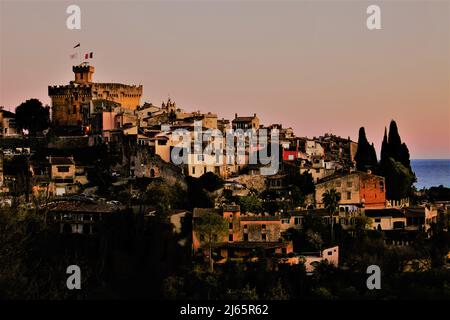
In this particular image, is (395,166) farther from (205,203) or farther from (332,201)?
(205,203)

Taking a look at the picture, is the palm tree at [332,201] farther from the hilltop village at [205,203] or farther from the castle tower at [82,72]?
the castle tower at [82,72]

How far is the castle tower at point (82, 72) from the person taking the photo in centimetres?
5353

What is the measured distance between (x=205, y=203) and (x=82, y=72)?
21810 mm

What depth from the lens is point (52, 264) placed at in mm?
31172

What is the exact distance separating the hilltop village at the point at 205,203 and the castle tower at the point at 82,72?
6.35m

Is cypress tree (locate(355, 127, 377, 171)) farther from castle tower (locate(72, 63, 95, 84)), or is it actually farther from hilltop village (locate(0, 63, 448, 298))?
castle tower (locate(72, 63, 95, 84))

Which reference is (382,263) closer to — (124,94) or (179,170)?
(179,170)

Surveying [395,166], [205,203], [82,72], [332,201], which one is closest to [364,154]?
[395,166]

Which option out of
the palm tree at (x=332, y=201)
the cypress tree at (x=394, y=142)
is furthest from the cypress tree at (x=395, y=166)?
the palm tree at (x=332, y=201)

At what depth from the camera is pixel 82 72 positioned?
176 feet

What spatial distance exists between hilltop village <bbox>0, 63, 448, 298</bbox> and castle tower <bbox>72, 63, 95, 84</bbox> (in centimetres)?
635

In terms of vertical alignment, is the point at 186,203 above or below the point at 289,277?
above
